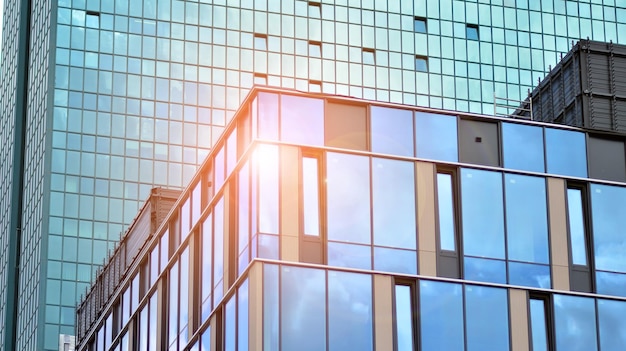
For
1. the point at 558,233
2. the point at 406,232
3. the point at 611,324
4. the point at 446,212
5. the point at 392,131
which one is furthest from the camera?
the point at 558,233

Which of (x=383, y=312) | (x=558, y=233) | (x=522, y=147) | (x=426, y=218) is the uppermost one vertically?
(x=522, y=147)

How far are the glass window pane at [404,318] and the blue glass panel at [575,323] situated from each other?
523 cm

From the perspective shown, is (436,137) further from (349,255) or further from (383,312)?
(383,312)

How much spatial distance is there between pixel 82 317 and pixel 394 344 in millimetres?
41700

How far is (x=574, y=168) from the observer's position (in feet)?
202

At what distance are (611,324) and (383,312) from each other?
8324 millimetres

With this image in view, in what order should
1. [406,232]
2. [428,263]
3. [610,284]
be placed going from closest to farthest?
[428,263]
[406,232]
[610,284]

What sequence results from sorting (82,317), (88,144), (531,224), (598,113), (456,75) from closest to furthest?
(531,224)
(598,113)
(82,317)
(88,144)
(456,75)

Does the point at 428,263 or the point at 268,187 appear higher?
the point at 268,187

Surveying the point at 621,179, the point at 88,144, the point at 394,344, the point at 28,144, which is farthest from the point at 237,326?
the point at 28,144

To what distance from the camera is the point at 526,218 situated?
60.2 m

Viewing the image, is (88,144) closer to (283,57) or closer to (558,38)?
(283,57)

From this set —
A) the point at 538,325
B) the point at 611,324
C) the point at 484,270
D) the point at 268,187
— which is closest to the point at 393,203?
the point at 484,270

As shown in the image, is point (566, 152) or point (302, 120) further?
point (566, 152)
